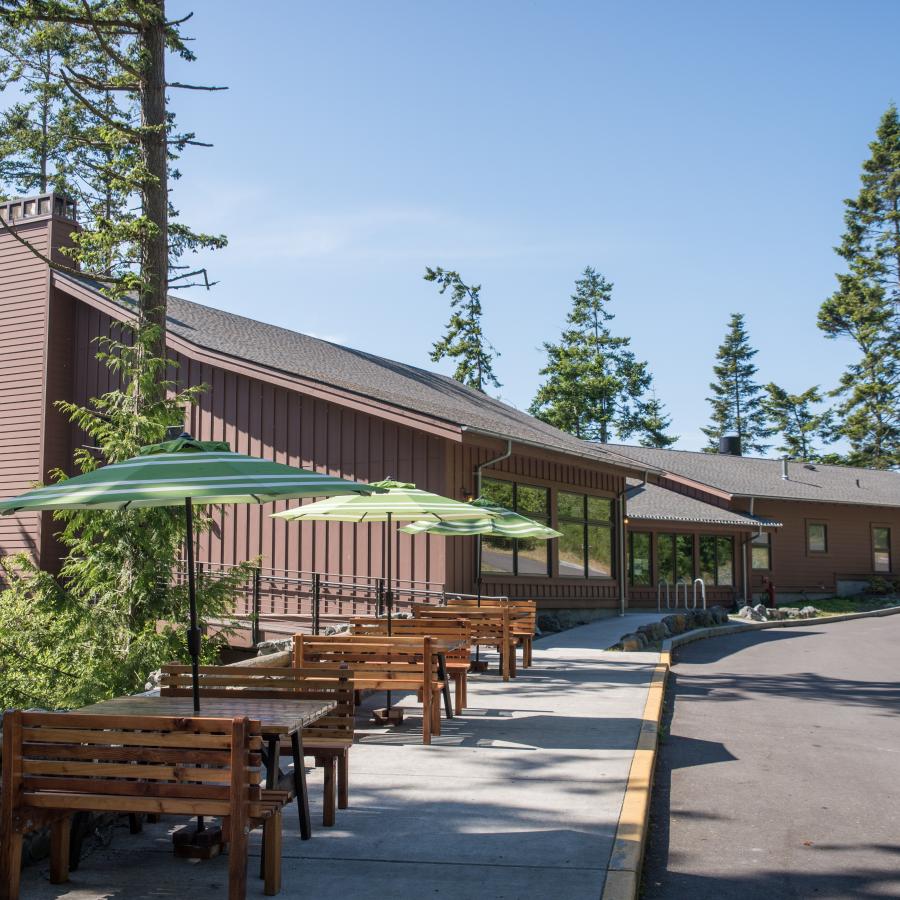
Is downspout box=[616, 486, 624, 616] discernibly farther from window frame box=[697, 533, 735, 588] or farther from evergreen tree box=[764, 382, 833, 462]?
evergreen tree box=[764, 382, 833, 462]

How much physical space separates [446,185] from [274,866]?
18.8 m

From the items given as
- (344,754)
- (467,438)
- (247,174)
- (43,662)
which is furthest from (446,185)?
(344,754)

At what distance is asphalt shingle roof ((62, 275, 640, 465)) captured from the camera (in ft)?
60.3

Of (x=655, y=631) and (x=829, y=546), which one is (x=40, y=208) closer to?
(x=655, y=631)

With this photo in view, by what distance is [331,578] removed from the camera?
1789 cm

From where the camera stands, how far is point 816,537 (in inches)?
1483

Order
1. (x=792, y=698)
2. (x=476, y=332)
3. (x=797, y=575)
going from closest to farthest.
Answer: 1. (x=792, y=698)
2. (x=797, y=575)
3. (x=476, y=332)

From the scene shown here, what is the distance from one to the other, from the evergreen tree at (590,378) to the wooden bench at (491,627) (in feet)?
135

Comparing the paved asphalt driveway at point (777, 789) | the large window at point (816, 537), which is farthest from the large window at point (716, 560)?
the paved asphalt driveway at point (777, 789)

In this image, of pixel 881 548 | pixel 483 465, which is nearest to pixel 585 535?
pixel 483 465

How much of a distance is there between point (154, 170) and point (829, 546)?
1230 inches

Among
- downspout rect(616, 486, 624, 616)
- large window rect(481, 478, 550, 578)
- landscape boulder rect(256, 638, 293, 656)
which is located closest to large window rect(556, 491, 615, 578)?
downspout rect(616, 486, 624, 616)

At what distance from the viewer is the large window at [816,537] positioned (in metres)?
37.2

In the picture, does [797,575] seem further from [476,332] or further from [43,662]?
[43,662]
